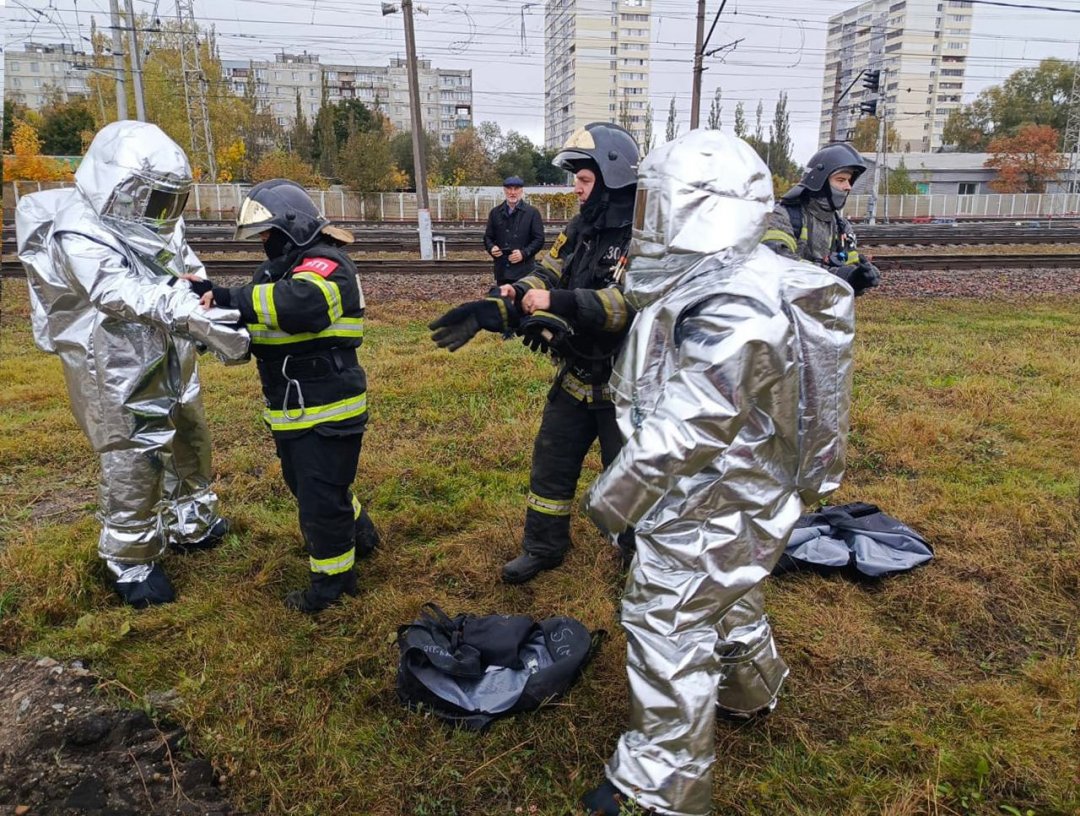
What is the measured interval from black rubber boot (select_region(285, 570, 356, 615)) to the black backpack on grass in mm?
554

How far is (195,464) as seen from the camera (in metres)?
4.18

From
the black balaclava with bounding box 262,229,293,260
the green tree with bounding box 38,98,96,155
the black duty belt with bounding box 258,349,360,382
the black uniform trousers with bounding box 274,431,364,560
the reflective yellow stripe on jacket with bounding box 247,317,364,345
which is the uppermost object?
the green tree with bounding box 38,98,96,155

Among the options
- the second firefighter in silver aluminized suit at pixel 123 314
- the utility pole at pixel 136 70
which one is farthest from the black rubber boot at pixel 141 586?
the utility pole at pixel 136 70

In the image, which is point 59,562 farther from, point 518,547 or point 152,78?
point 152,78

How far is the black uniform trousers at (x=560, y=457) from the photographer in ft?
12.1

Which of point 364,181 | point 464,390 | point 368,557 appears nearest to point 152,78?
point 364,181

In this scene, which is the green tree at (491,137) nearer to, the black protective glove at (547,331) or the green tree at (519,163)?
the green tree at (519,163)

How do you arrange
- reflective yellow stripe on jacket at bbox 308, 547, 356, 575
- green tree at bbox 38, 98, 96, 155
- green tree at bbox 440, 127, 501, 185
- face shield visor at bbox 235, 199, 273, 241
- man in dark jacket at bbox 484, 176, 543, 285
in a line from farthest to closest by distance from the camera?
1. green tree at bbox 440, 127, 501, 185
2. green tree at bbox 38, 98, 96, 155
3. man in dark jacket at bbox 484, 176, 543, 285
4. reflective yellow stripe on jacket at bbox 308, 547, 356, 575
5. face shield visor at bbox 235, 199, 273, 241

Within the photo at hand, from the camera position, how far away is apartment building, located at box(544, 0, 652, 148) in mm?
72250

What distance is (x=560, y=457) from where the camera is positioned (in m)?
3.79

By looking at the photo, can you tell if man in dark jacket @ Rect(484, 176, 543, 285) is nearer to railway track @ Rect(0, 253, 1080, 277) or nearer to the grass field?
the grass field

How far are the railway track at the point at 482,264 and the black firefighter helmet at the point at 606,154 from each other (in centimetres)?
1026

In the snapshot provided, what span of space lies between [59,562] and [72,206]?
176 cm

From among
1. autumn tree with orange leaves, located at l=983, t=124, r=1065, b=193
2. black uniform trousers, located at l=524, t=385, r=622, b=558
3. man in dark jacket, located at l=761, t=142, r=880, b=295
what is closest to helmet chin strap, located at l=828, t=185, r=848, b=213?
man in dark jacket, located at l=761, t=142, r=880, b=295
